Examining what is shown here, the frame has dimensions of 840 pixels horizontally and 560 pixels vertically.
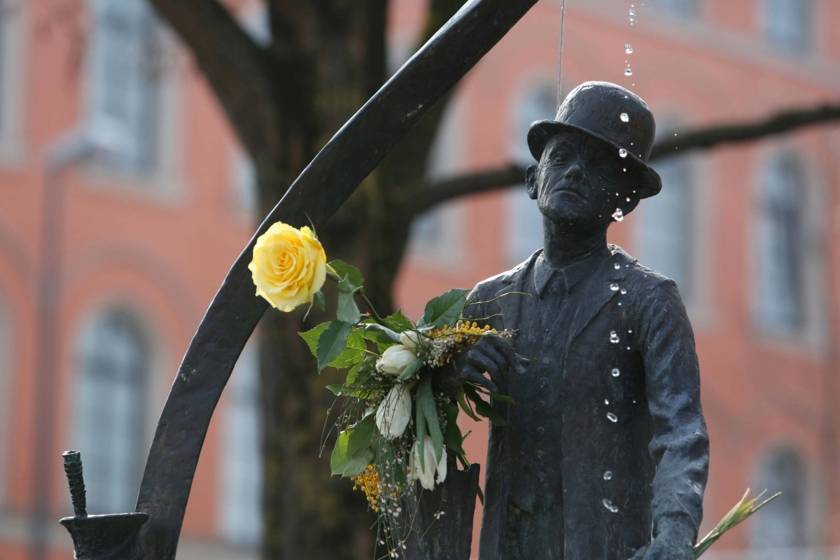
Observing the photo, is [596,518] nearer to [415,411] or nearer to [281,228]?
[415,411]

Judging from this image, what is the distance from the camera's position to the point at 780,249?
43.7 meters

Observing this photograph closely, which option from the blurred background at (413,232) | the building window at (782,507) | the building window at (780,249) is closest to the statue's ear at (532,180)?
the blurred background at (413,232)

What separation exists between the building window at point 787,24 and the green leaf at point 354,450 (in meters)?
39.7

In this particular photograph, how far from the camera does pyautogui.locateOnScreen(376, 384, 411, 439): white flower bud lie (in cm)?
588

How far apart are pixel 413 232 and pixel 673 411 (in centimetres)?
1453

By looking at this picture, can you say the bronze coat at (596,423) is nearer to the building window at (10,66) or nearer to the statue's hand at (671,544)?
the statue's hand at (671,544)

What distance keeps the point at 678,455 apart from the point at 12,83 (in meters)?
29.0

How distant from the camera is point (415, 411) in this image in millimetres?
5930

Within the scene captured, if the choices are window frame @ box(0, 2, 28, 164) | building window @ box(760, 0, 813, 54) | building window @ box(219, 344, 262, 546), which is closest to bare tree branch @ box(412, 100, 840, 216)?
window frame @ box(0, 2, 28, 164)

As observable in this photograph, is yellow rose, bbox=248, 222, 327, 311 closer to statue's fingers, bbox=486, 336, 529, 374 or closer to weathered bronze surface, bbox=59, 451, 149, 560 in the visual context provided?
statue's fingers, bbox=486, 336, 529, 374

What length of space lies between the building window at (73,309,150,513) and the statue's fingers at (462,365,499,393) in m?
27.2

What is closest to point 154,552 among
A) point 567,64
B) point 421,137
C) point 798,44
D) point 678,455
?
point 678,455

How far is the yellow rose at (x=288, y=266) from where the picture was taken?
580 centimetres

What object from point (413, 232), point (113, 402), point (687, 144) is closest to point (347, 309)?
point (687, 144)
